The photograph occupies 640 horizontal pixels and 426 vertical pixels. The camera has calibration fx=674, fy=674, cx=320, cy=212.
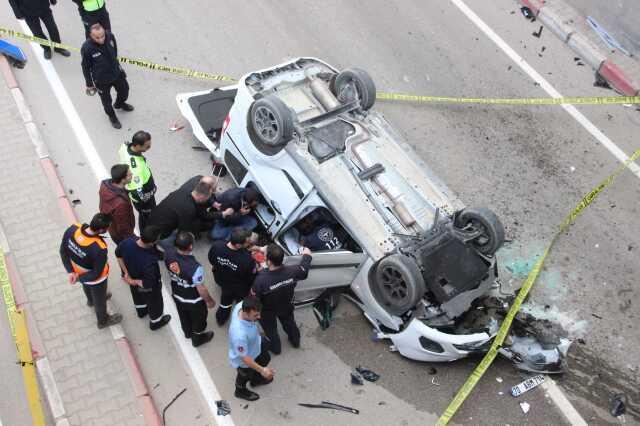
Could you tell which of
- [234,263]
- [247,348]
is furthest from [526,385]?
[234,263]

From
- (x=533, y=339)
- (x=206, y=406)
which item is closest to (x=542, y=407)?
(x=533, y=339)

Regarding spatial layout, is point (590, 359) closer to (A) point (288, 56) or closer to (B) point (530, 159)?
(B) point (530, 159)

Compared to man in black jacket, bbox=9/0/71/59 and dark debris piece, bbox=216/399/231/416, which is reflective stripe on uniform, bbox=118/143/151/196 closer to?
dark debris piece, bbox=216/399/231/416

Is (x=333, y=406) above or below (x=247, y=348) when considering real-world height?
below

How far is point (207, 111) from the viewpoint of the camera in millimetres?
9539

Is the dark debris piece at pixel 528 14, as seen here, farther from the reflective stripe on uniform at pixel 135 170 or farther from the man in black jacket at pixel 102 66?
the reflective stripe on uniform at pixel 135 170

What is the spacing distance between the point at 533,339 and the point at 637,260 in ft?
8.21

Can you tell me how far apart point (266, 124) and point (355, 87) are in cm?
140

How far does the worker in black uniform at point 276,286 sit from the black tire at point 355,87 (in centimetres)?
232

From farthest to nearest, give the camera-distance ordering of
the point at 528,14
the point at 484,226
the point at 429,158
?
the point at 528,14 → the point at 429,158 → the point at 484,226

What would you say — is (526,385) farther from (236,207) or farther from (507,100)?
(507,100)

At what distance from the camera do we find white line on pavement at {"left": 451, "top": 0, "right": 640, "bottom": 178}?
1032cm

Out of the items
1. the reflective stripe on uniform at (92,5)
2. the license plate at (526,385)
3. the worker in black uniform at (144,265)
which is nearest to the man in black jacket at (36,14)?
the reflective stripe on uniform at (92,5)

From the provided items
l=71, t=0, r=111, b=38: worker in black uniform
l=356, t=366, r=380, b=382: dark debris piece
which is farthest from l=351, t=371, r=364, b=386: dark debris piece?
l=71, t=0, r=111, b=38: worker in black uniform
